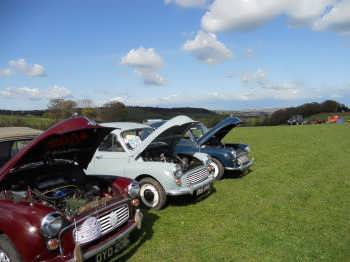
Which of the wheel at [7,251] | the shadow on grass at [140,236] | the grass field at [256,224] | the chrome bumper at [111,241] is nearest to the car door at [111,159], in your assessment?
the shadow on grass at [140,236]

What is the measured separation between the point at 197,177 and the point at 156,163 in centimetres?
92

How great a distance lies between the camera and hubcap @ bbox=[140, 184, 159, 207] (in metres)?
6.80

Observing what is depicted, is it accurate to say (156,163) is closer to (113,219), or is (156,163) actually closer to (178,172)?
(178,172)

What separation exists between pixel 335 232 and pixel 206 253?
2.27 m

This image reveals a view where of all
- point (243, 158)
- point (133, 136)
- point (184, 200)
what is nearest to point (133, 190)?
point (184, 200)

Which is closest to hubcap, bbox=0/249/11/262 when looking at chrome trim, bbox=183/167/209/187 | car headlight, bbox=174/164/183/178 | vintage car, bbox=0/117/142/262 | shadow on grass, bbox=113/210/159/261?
vintage car, bbox=0/117/142/262

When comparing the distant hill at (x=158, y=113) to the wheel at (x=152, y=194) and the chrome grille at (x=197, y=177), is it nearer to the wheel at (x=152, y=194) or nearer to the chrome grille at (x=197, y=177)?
the chrome grille at (x=197, y=177)

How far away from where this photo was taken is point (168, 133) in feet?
24.0

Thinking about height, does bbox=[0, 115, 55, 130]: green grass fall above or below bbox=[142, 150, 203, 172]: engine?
above

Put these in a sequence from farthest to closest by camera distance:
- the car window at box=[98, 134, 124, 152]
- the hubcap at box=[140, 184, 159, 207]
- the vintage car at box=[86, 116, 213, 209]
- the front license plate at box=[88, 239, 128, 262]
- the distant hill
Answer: the distant hill
the car window at box=[98, 134, 124, 152]
the hubcap at box=[140, 184, 159, 207]
the vintage car at box=[86, 116, 213, 209]
the front license plate at box=[88, 239, 128, 262]

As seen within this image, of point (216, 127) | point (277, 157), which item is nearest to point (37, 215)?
point (216, 127)

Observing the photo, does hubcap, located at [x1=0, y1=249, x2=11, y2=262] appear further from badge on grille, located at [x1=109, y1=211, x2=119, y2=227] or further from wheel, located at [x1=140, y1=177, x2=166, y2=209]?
wheel, located at [x1=140, y1=177, x2=166, y2=209]

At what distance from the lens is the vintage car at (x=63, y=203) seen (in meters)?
3.59

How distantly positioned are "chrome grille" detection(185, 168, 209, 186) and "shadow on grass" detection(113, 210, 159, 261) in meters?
0.94
